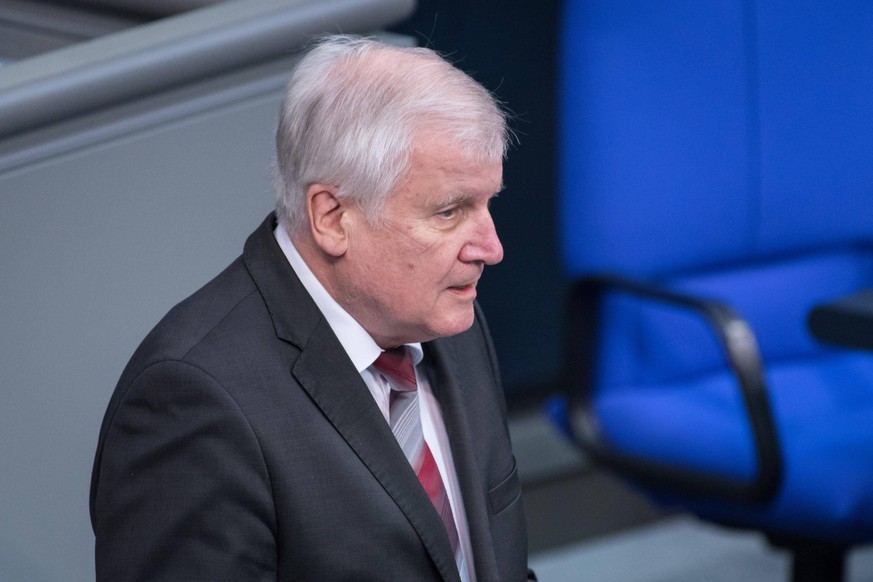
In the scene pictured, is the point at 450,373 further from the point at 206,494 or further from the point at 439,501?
the point at 206,494

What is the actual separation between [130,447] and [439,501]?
0.32 metres

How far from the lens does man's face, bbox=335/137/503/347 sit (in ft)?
3.63

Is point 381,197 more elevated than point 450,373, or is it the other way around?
point 381,197

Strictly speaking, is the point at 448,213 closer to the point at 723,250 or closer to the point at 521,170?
the point at 723,250

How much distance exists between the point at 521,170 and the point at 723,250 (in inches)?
29.0

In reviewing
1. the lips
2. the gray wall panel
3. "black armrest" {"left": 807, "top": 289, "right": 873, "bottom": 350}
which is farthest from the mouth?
"black armrest" {"left": 807, "top": 289, "right": 873, "bottom": 350}

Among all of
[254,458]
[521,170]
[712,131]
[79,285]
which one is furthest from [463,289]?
[521,170]

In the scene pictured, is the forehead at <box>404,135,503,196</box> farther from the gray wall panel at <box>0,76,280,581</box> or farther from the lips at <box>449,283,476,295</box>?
the gray wall panel at <box>0,76,280,581</box>

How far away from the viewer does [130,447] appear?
1.06 m

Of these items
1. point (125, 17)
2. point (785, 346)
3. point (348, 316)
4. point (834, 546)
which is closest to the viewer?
point (348, 316)

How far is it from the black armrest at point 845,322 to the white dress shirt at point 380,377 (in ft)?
1.79

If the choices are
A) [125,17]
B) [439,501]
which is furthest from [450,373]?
[125,17]

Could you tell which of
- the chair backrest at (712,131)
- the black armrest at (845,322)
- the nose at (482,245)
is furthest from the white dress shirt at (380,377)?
the chair backrest at (712,131)

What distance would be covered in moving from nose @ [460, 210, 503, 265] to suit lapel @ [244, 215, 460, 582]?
0.48ft
